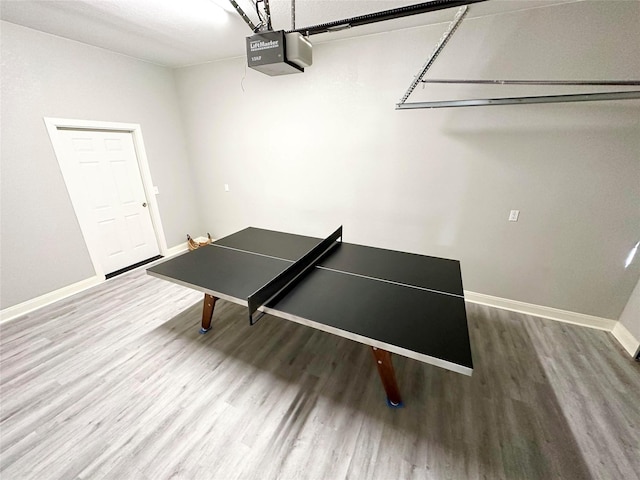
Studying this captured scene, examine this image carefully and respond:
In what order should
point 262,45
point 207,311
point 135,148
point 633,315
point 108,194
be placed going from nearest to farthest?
point 262,45 < point 633,315 < point 207,311 < point 108,194 < point 135,148

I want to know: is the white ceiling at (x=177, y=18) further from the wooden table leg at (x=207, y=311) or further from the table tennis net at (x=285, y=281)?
the wooden table leg at (x=207, y=311)

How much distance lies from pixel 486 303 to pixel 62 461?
3.67m

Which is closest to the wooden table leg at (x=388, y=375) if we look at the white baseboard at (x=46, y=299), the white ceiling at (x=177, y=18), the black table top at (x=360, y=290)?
the black table top at (x=360, y=290)

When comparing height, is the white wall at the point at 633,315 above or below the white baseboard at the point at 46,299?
above

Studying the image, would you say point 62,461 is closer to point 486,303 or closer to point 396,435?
point 396,435

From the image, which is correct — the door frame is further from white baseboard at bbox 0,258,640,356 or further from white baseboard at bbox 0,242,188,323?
white baseboard at bbox 0,258,640,356

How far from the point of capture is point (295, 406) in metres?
1.69

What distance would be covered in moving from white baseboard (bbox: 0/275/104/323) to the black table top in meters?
1.78

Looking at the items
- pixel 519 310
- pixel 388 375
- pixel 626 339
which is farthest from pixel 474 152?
pixel 388 375

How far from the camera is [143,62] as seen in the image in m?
3.39

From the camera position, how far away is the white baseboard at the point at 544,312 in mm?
2404

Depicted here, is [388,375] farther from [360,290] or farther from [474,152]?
[474,152]

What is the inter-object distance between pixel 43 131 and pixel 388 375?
4.03m

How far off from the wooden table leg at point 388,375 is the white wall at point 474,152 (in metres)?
1.71
